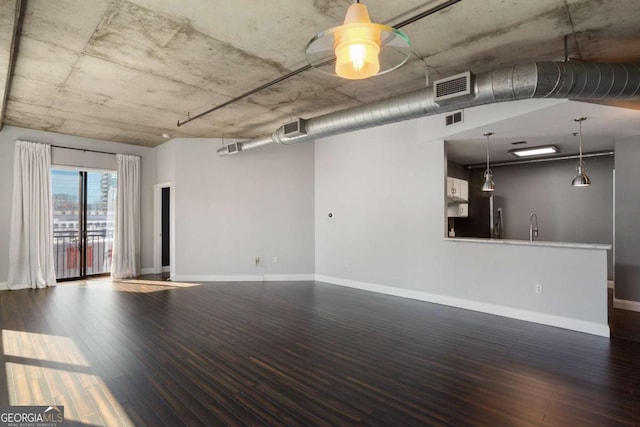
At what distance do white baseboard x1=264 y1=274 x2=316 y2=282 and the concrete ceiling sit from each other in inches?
142

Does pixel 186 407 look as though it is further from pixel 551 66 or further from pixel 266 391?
pixel 551 66

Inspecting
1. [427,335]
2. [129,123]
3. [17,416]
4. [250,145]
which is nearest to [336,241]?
[250,145]

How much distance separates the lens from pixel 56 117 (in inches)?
222

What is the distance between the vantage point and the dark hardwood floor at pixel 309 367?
7.58 feet

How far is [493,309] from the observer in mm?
4703

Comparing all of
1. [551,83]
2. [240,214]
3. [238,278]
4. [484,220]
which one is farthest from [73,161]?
[484,220]

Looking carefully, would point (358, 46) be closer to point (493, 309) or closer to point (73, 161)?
point (493, 309)

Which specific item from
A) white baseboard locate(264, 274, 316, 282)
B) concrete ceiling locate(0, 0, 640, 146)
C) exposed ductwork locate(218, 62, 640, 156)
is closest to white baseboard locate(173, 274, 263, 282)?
white baseboard locate(264, 274, 316, 282)

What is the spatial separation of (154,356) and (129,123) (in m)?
4.56

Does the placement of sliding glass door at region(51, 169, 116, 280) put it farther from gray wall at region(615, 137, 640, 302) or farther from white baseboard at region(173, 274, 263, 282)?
gray wall at region(615, 137, 640, 302)

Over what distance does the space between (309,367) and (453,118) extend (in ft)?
12.8

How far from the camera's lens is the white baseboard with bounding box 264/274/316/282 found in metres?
7.05

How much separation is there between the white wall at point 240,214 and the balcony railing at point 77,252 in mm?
2080

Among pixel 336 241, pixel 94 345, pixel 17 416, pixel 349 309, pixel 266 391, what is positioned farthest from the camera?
pixel 336 241
